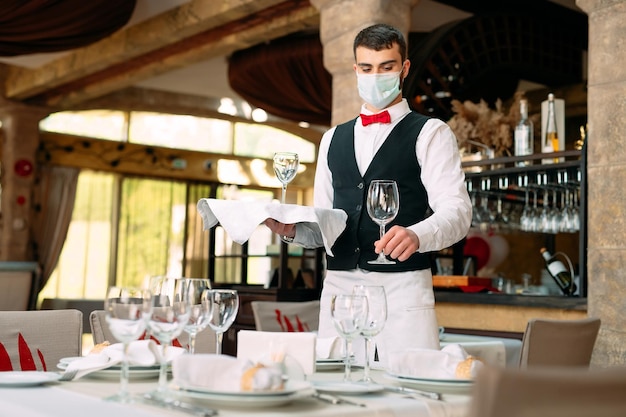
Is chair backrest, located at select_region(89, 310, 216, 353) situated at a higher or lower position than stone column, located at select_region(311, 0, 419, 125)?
lower

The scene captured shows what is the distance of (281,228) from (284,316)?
62.5 inches

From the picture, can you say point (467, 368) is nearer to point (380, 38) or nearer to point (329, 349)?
point (329, 349)

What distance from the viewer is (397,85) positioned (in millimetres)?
2580

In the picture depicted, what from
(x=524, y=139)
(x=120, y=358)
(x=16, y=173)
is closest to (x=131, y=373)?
(x=120, y=358)

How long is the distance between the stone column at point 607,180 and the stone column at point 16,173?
8679 millimetres

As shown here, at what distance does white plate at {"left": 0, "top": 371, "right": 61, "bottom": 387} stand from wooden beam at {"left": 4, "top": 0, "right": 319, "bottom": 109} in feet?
17.1

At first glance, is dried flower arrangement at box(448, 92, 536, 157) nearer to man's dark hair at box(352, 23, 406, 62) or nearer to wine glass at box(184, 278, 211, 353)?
man's dark hair at box(352, 23, 406, 62)

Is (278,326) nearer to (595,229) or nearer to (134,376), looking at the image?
(595,229)

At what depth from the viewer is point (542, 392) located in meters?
0.98

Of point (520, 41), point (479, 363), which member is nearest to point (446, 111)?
point (520, 41)

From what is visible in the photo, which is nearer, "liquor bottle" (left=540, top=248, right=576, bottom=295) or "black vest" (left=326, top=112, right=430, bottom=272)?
"black vest" (left=326, top=112, right=430, bottom=272)

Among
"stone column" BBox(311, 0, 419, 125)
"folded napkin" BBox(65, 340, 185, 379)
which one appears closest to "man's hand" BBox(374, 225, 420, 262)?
"folded napkin" BBox(65, 340, 185, 379)

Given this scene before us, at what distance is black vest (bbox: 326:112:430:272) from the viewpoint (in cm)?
250

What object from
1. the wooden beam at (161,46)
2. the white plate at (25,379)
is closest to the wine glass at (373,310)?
the white plate at (25,379)
